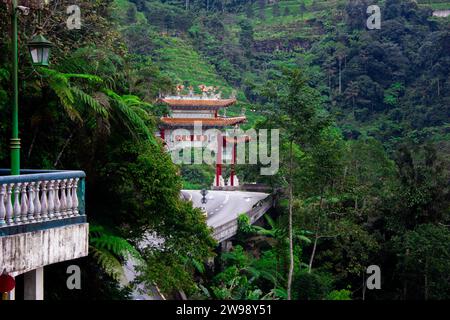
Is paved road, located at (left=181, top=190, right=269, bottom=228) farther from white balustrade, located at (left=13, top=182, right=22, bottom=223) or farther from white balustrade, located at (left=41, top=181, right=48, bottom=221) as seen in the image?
white balustrade, located at (left=13, top=182, right=22, bottom=223)

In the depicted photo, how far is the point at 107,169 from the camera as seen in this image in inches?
493

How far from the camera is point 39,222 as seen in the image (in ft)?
23.2

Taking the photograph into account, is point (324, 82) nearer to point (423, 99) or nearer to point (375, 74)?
point (375, 74)

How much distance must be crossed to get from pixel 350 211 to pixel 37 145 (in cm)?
1331

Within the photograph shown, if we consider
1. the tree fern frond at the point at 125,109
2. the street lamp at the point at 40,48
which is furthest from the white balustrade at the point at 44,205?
the tree fern frond at the point at 125,109

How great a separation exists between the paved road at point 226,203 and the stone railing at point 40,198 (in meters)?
19.7

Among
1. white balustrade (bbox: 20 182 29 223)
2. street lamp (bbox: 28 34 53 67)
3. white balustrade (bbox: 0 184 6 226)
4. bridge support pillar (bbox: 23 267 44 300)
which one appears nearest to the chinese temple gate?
street lamp (bbox: 28 34 53 67)

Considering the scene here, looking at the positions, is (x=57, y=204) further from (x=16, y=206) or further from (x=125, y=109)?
(x=125, y=109)

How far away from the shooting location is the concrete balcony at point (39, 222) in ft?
22.1

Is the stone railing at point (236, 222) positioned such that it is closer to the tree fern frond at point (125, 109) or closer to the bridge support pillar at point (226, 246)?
the bridge support pillar at point (226, 246)

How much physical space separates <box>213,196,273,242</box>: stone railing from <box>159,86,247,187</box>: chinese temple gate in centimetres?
783

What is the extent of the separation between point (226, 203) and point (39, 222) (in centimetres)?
2637

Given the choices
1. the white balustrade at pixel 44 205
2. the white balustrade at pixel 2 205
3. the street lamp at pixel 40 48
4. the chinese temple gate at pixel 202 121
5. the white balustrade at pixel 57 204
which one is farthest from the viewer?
the chinese temple gate at pixel 202 121

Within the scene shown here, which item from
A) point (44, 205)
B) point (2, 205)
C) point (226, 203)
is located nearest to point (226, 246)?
point (226, 203)
